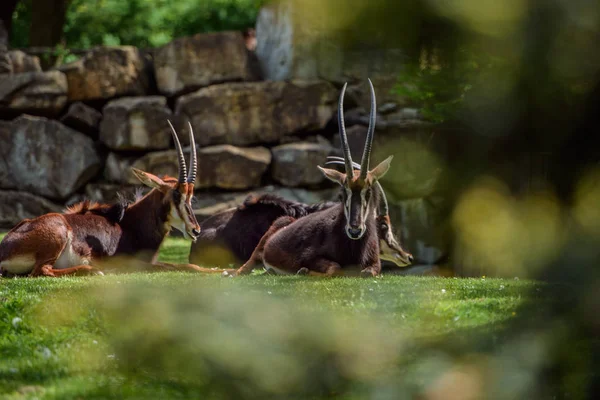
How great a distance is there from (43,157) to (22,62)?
5.87ft

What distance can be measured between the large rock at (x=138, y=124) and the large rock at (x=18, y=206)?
1.65m

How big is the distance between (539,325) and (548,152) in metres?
0.75

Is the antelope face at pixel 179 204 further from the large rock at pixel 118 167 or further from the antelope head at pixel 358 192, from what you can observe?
the large rock at pixel 118 167

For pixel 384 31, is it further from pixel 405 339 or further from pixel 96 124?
pixel 96 124

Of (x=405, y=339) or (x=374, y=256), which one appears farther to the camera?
(x=374, y=256)

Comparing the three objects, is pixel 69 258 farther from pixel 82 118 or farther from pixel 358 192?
pixel 82 118

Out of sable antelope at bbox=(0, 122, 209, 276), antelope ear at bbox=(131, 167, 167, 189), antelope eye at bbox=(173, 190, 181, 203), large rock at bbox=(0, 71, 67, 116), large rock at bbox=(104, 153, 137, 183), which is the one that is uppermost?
large rock at bbox=(0, 71, 67, 116)

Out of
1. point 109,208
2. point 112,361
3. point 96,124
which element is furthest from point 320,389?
point 96,124

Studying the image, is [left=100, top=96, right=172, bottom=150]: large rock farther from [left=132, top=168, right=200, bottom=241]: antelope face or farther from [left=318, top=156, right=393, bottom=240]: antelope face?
[left=318, top=156, right=393, bottom=240]: antelope face

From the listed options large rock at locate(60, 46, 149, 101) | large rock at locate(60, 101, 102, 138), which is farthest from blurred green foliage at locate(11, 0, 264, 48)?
large rock at locate(60, 101, 102, 138)

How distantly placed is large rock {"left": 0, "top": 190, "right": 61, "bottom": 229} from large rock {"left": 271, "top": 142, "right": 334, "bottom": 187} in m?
4.14

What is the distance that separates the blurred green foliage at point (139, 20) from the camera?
18.0 metres

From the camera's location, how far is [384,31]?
165 centimetres

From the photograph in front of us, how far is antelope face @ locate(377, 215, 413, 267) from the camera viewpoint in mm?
9992
